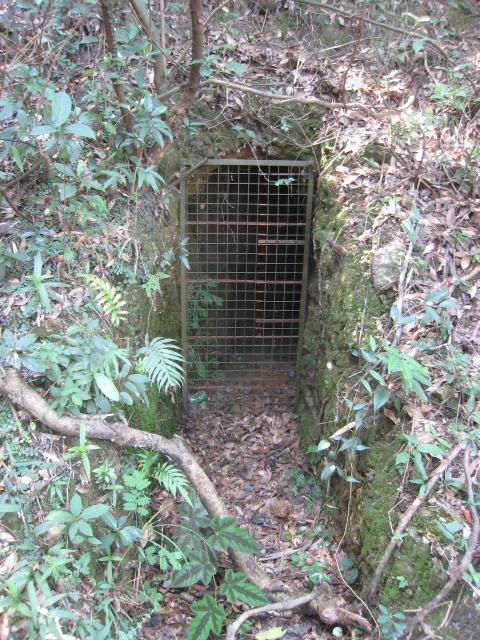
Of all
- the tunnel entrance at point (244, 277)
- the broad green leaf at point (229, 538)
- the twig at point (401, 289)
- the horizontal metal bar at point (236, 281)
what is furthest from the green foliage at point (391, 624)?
the horizontal metal bar at point (236, 281)

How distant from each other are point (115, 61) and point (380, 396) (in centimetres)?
279

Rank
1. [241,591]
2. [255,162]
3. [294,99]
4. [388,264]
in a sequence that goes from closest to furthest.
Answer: [241,591] → [388,264] → [294,99] → [255,162]

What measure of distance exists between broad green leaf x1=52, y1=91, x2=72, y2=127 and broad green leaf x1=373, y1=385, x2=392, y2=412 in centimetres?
228

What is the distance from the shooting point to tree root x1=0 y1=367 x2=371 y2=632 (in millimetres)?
2463

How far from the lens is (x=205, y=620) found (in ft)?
8.30

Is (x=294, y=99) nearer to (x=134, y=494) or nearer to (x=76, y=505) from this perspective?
(x=134, y=494)

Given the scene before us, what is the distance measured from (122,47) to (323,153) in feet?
5.71

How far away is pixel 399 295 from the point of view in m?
3.10

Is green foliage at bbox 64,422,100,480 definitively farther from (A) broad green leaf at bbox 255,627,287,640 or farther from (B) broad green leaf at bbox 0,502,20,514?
(A) broad green leaf at bbox 255,627,287,640

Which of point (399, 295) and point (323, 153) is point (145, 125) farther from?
point (399, 295)

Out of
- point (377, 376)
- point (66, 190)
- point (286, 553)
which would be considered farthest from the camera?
point (286, 553)

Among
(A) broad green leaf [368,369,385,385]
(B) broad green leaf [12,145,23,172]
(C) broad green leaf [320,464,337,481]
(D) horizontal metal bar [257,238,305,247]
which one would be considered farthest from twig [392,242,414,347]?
(B) broad green leaf [12,145,23,172]

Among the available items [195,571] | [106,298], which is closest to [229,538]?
[195,571]

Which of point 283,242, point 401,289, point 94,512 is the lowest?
point 94,512
